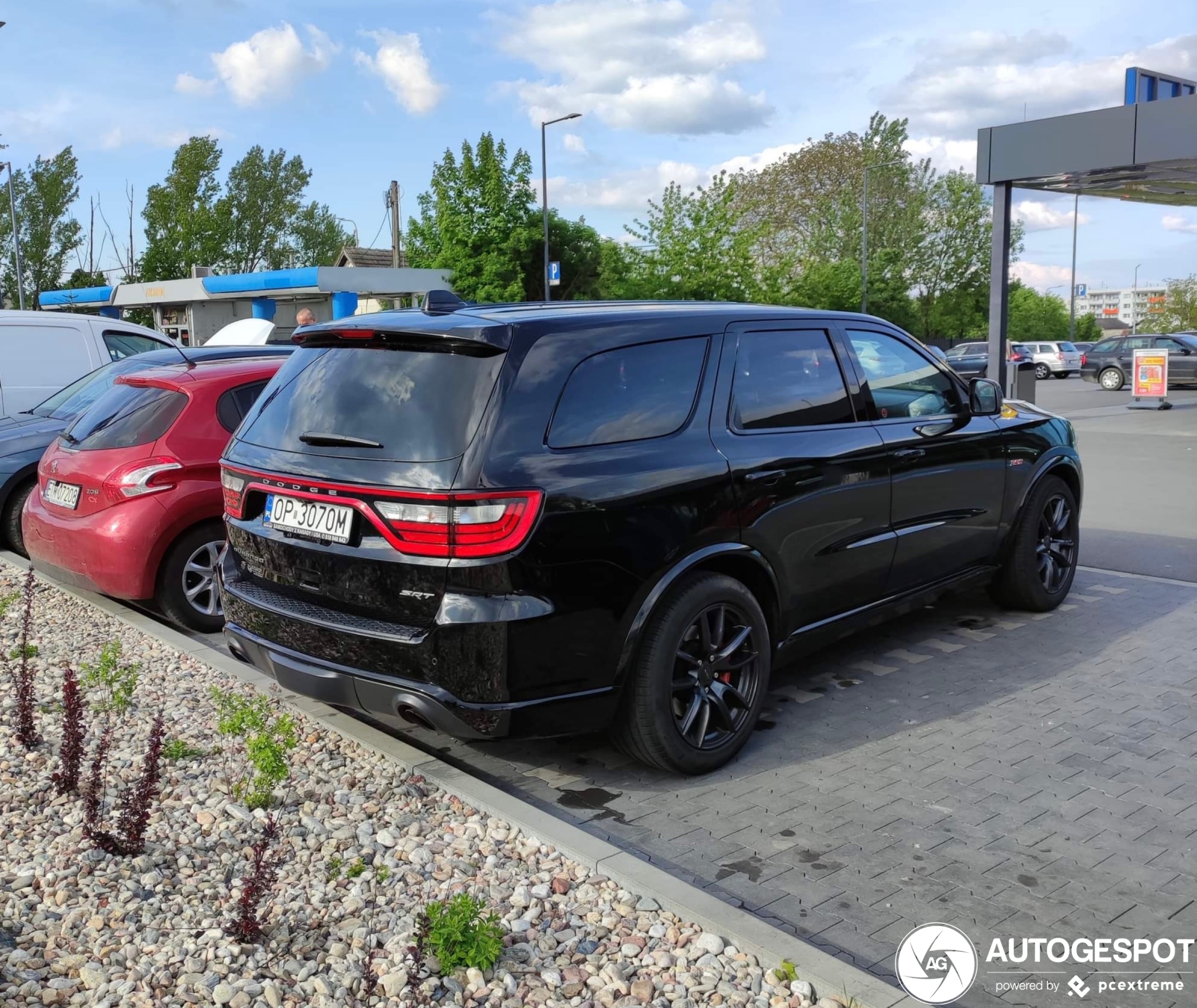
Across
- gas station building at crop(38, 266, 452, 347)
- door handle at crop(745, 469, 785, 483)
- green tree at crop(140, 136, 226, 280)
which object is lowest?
door handle at crop(745, 469, 785, 483)

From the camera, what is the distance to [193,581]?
6.52 metres

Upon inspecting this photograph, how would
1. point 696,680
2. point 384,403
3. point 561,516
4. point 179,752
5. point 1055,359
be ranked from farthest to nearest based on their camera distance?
point 1055,359 → point 179,752 → point 696,680 → point 384,403 → point 561,516

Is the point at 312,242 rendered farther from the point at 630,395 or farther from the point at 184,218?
the point at 630,395

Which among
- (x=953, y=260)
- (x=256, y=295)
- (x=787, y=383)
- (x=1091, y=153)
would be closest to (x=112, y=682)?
(x=787, y=383)

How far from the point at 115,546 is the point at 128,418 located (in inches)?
31.7

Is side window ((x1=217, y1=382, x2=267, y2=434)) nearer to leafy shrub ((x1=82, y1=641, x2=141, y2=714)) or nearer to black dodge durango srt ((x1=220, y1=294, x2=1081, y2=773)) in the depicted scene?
leafy shrub ((x1=82, y1=641, x2=141, y2=714))

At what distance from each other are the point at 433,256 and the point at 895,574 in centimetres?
5071

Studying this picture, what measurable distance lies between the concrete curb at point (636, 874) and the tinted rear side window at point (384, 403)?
1213 millimetres

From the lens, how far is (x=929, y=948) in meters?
3.14

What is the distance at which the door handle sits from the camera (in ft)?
14.6

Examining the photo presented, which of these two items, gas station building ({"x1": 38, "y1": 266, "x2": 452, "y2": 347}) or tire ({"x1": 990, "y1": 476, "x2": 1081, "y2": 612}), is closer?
tire ({"x1": 990, "y1": 476, "x2": 1081, "y2": 612})

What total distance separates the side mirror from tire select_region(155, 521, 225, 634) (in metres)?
4.21

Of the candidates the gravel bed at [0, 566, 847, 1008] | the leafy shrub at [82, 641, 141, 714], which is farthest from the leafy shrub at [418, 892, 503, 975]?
the leafy shrub at [82, 641, 141, 714]

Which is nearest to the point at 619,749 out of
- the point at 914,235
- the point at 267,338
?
the point at 267,338
